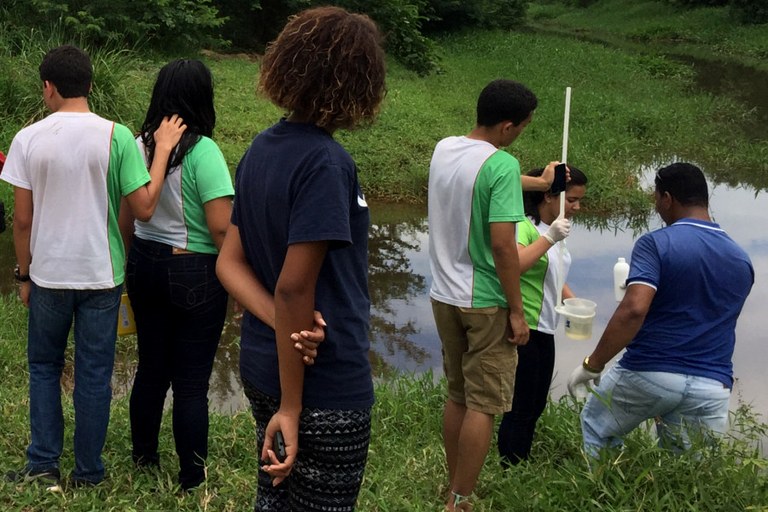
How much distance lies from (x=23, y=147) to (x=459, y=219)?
1.43 meters

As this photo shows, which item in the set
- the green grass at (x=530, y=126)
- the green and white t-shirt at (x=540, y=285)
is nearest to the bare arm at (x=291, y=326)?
the green and white t-shirt at (x=540, y=285)

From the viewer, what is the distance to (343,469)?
6.12ft

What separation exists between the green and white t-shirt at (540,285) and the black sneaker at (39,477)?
1.76m

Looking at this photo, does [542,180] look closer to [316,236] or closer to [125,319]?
[125,319]

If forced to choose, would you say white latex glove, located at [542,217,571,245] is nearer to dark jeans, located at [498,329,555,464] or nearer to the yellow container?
dark jeans, located at [498,329,555,464]

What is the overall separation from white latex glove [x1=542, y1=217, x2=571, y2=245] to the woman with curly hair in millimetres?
1264

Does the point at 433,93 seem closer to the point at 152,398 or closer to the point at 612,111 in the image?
the point at 612,111

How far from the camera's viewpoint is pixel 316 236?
1.69 metres

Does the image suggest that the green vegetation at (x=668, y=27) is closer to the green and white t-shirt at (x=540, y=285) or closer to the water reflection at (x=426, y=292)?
the water reflection at (x=426, y=292)

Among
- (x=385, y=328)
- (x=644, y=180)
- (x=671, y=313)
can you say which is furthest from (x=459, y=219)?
(x=644, y=180)

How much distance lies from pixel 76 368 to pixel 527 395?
164cm

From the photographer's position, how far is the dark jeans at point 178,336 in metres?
2.81

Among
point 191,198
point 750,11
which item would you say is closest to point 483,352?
point 191,198

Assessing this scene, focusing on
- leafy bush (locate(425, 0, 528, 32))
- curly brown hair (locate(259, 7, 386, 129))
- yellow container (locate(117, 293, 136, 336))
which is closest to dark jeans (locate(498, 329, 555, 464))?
yellow container (locate(117, 293, 136, 336))
